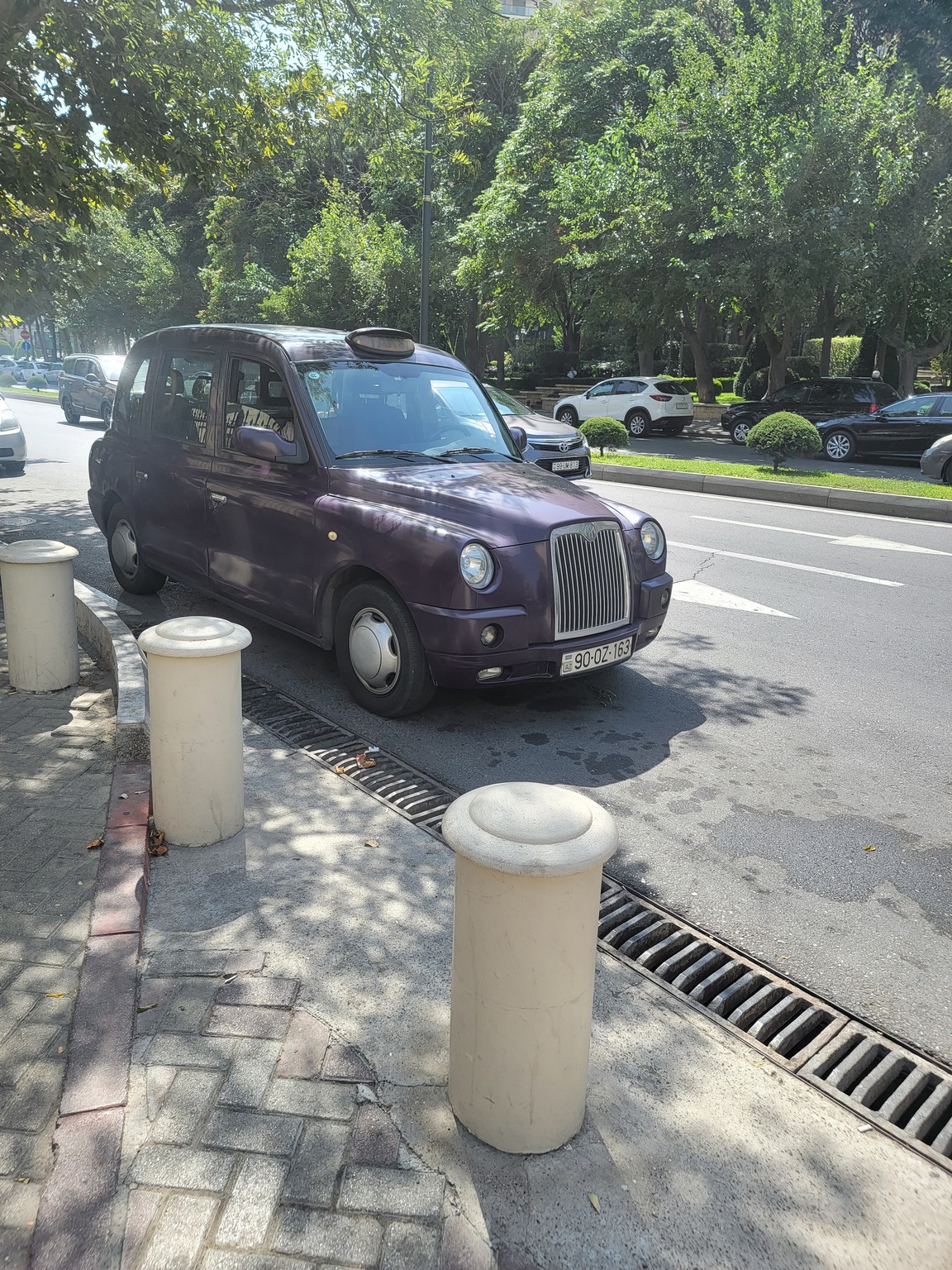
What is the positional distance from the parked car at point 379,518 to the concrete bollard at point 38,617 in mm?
1062

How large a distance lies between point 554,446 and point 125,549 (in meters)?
8.54

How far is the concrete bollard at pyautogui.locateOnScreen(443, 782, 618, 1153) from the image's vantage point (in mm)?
2246

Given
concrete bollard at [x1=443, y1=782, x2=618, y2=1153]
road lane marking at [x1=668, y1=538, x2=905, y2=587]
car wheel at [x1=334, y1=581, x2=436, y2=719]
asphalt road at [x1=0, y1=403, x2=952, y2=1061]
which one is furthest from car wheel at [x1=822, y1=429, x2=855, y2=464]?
concrete bollard at [x1=443, y1=782, x2=618, y2=1153]

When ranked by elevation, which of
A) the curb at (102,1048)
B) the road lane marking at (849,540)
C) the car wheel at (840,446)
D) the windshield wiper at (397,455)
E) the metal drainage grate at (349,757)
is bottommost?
the metal drainage grate at (349,757)

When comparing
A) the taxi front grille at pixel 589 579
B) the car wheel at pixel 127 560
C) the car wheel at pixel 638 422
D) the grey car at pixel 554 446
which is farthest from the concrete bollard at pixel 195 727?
the car wheel at pixel 638 422

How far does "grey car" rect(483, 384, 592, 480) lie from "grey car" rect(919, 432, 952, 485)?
5597 mm

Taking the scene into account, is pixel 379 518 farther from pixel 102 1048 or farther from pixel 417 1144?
pixel 417 1144

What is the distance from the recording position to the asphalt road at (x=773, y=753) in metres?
3.53

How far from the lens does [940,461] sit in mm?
15852

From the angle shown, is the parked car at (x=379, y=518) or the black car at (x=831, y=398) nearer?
the parked car at (x=379, y=518)

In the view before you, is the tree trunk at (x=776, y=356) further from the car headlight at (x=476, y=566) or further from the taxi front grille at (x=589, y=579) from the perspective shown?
the car headlight at (x=476, y=566)

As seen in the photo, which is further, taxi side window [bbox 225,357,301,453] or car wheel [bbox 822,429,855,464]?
car wheel [bbox 822,429,855,464]

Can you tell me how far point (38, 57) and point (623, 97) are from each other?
23.3 m

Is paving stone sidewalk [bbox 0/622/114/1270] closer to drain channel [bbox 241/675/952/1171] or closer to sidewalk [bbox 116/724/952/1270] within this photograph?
sidewalk [bbox 116/724/952/1270]
